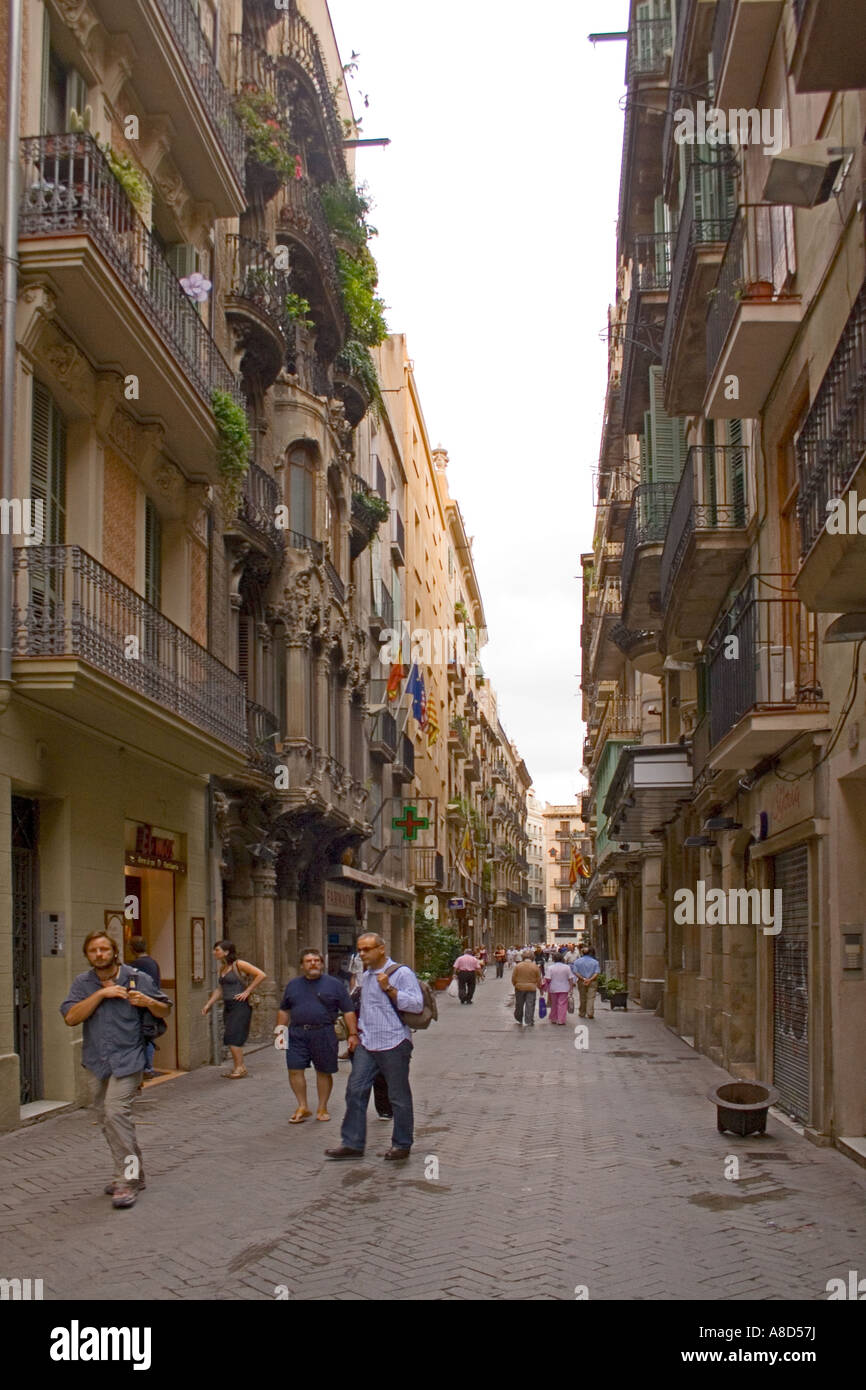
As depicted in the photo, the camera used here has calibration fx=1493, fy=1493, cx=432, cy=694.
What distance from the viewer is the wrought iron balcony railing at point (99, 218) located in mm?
13656

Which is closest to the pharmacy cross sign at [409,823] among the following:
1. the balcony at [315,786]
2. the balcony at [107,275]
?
the balcony at [315,786]

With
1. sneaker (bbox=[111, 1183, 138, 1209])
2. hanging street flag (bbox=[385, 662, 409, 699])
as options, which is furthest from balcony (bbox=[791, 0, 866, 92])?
hanging street flag (bbox=[385, 662, 409, 699])

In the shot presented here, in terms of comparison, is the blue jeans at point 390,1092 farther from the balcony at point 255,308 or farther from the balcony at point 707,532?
the balcony at point 255,308

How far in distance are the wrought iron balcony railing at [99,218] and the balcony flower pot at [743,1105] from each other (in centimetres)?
928

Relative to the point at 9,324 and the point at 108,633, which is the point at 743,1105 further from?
the point at 9,324

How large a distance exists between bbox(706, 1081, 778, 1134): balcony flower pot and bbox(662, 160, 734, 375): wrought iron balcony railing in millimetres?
9032

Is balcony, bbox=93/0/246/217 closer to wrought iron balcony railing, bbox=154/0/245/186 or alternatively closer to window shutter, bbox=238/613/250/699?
wrought iron balcony railing, bbox=154/0/245/186

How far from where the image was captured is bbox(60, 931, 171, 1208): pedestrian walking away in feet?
31.3

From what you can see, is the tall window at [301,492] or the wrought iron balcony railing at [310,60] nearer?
the wrought iron balcony railing at [310,60]

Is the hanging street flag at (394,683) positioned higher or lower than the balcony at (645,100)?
lower

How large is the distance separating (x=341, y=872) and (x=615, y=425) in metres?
13.9

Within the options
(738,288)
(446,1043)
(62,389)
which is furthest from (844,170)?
(446,1043)

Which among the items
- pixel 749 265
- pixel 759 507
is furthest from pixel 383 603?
pixel 749 265

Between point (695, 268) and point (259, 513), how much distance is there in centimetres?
920
